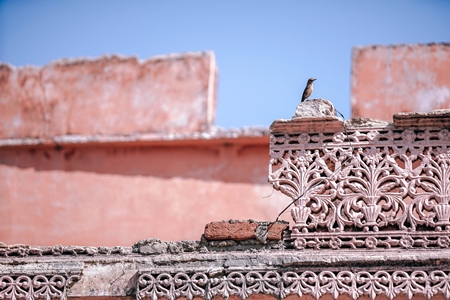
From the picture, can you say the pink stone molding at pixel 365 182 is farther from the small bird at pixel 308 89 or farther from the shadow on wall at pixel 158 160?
the shadow on wall at pixel 158 160

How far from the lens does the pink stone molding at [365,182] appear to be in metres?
5.50

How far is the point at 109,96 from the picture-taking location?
13.2m

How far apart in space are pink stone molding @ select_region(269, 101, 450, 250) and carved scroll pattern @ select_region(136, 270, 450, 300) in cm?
18

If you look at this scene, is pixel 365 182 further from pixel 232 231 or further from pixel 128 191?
pixel 128 191

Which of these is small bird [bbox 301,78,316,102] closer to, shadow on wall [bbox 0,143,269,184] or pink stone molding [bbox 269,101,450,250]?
pink stone molding [bbox 269,101,450,250]

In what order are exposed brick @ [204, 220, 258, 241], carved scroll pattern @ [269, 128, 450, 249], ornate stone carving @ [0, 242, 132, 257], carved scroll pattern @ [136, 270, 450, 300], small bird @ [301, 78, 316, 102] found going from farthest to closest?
small bird @ [301, 78, 316, 102], ornate stone carving @ [0, 242, 132, 257], exposed brick @ [204, 220, 258, 241], carved scroll pattern @ [269, 128, 450, 249], carved scroll pattern @ [136, 270, 450, 300]

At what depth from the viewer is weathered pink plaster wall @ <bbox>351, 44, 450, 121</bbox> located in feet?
40.4

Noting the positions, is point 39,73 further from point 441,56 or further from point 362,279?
point 362,279

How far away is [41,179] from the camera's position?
13.1 m

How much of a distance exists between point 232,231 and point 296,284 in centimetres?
49

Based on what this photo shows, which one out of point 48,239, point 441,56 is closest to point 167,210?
point 48,239

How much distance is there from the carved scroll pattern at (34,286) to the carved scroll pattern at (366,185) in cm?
124

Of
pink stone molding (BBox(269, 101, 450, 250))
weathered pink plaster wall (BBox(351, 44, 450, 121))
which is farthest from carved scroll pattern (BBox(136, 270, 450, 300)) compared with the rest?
weathered pink plaster wall (BBox(351, 44, 450, 121))

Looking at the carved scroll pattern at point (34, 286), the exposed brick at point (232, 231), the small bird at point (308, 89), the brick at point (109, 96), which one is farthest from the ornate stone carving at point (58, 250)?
the brick at point (109, 96)
